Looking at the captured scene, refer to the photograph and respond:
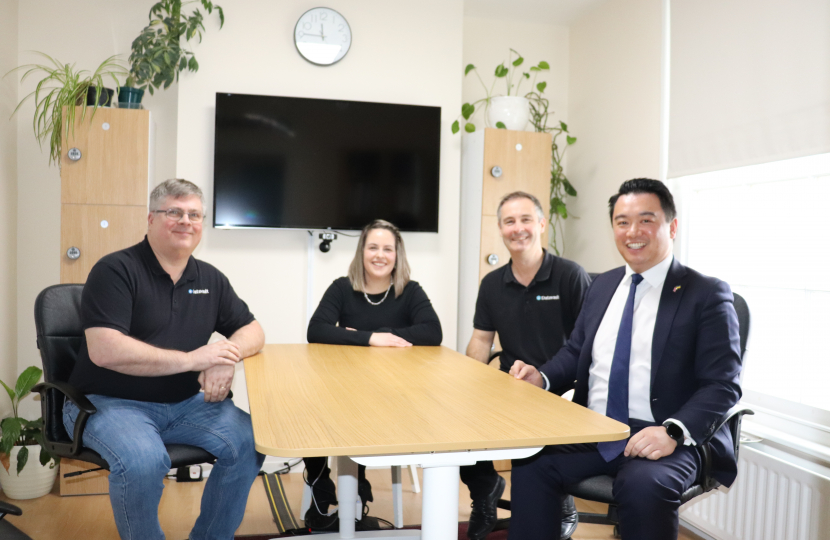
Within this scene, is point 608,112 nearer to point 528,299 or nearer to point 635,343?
point 528,299

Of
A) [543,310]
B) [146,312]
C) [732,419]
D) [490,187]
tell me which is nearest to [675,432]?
[732,419]

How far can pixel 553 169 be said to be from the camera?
4.60 m

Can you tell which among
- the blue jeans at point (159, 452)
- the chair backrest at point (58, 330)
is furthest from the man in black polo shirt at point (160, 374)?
the chair backrest at point (58, 330)

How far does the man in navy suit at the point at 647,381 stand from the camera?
Result: 1.80 meters

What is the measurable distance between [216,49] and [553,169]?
2.34m

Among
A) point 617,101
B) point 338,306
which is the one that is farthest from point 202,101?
point 617,101

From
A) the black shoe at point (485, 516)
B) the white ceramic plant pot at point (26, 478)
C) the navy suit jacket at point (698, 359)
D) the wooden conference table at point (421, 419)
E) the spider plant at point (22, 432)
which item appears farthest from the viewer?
the white ceramic plant pot at point (26, 478)

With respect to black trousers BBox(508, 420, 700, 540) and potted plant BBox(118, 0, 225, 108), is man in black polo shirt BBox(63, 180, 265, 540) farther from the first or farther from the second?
potted plant BBox(118, 0, 225, 108)

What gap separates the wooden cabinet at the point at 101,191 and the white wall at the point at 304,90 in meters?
0.31

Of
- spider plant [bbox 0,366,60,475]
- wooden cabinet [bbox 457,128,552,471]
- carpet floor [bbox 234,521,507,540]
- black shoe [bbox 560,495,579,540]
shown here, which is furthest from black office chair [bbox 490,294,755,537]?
spider plant [bbox 0,366,60,475]

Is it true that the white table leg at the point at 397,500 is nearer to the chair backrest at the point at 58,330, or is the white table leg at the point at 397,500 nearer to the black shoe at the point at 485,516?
the black shoe at the point at 485,516

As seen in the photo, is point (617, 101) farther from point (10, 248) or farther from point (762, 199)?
point (10, 248)

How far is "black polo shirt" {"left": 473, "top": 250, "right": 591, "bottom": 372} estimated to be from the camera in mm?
2719

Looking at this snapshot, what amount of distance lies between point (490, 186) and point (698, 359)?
2.17 meters
